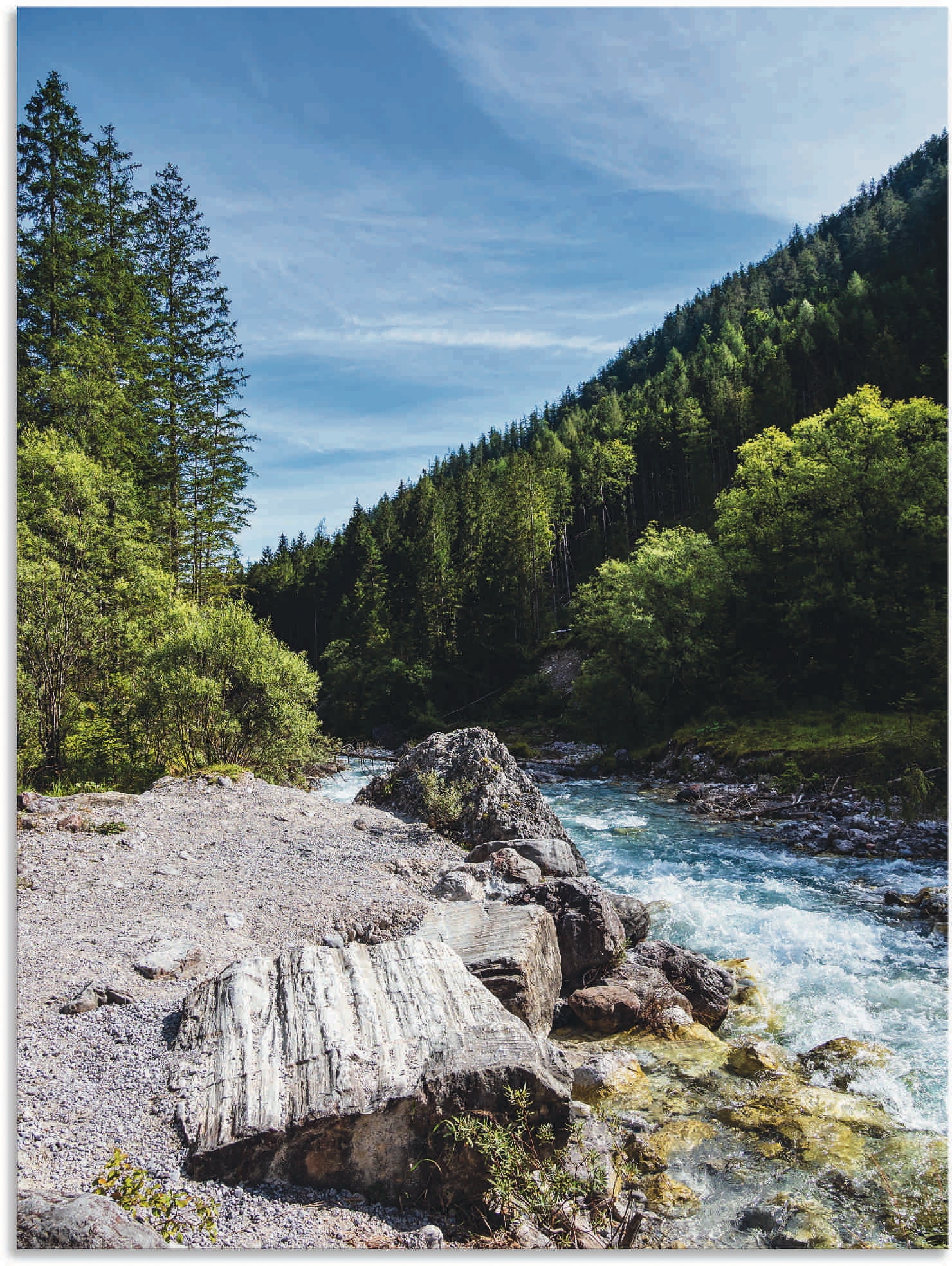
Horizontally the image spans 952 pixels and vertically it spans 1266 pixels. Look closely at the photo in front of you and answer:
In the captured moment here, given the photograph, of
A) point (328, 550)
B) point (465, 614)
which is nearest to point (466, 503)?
point (465, 614)

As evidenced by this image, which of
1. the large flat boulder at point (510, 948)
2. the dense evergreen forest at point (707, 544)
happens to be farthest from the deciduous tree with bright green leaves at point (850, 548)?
the large flat boulder at point (510, 948)

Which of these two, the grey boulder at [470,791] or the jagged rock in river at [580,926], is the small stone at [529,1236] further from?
the grey boulder at [470,791]

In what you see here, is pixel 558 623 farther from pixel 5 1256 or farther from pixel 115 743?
pixel 5 1256

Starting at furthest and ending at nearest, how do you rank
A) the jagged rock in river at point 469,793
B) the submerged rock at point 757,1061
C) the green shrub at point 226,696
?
the green shrub at point 226,696
the jagged rock in river at point 469,793
the submerged rock at point 757,1061

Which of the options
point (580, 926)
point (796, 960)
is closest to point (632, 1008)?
point (580, 926)

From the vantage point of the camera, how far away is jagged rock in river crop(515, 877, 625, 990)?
312 inches

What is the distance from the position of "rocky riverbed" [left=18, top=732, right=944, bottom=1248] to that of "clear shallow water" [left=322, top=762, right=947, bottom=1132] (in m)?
0.42

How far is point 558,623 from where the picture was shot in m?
55.7

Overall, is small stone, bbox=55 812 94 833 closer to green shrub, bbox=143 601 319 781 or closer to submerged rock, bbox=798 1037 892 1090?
green shrub, bbox=143 601 319 781

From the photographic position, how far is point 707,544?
33719 mm

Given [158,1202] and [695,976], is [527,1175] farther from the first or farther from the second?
[695,976]

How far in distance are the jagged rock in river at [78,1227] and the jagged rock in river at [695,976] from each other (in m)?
6.30

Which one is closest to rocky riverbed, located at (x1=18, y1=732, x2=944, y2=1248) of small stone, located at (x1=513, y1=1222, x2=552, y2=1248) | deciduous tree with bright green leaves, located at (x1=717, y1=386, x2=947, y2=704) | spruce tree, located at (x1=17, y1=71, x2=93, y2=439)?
small stone, located at (x1=513, y1=1222, x2=552, y2=1248)

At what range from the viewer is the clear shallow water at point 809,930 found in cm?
695
